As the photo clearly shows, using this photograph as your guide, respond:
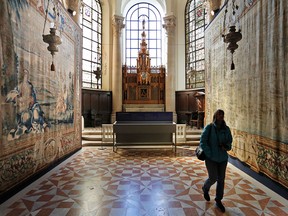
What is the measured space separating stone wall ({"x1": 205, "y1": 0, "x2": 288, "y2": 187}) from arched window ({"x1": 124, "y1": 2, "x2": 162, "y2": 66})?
10.0 m

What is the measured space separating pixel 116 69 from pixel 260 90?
1063 cm

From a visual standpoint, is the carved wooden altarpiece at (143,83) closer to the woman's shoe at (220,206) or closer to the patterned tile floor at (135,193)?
the patterned tile floor at (135,193)

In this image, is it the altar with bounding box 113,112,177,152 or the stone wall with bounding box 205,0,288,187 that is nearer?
the stone wall with bounding box 205,0,288,187

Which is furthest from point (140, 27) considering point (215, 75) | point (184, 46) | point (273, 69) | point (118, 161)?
point (273, 69)

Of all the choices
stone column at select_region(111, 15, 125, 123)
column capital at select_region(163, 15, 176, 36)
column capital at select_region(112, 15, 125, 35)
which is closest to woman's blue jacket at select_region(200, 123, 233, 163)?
stone column at select_region(111, 15, 125, 123)

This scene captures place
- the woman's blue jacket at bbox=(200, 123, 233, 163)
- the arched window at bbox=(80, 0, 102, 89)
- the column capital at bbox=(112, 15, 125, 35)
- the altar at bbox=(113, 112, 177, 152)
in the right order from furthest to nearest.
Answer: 1. the column capital at bbox=(112, 15, 125, 35)
2. the arched window at bbox=(80, 0, 102, 89)
3. the altar at bbox=(113, 112, 177, 152)
4. the woman's blue jacket at bbox=(200, 123, 233, 163)

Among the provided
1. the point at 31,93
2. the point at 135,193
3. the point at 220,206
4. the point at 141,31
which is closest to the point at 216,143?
the point at 220,206

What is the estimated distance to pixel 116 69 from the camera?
44.0ft

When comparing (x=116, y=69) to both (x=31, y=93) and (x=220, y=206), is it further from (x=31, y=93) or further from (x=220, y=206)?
(x=220, y=206)

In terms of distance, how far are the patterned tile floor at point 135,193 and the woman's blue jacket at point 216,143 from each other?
85cm

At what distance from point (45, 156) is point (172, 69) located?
10493 mm

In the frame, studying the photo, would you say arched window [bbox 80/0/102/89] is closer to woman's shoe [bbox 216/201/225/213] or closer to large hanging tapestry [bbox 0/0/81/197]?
large hanging tapestry [bbox 0/0/81/197]

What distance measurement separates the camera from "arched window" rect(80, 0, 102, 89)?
12.5 meters

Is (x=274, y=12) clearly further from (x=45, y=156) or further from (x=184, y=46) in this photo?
(x=184, y=46)
